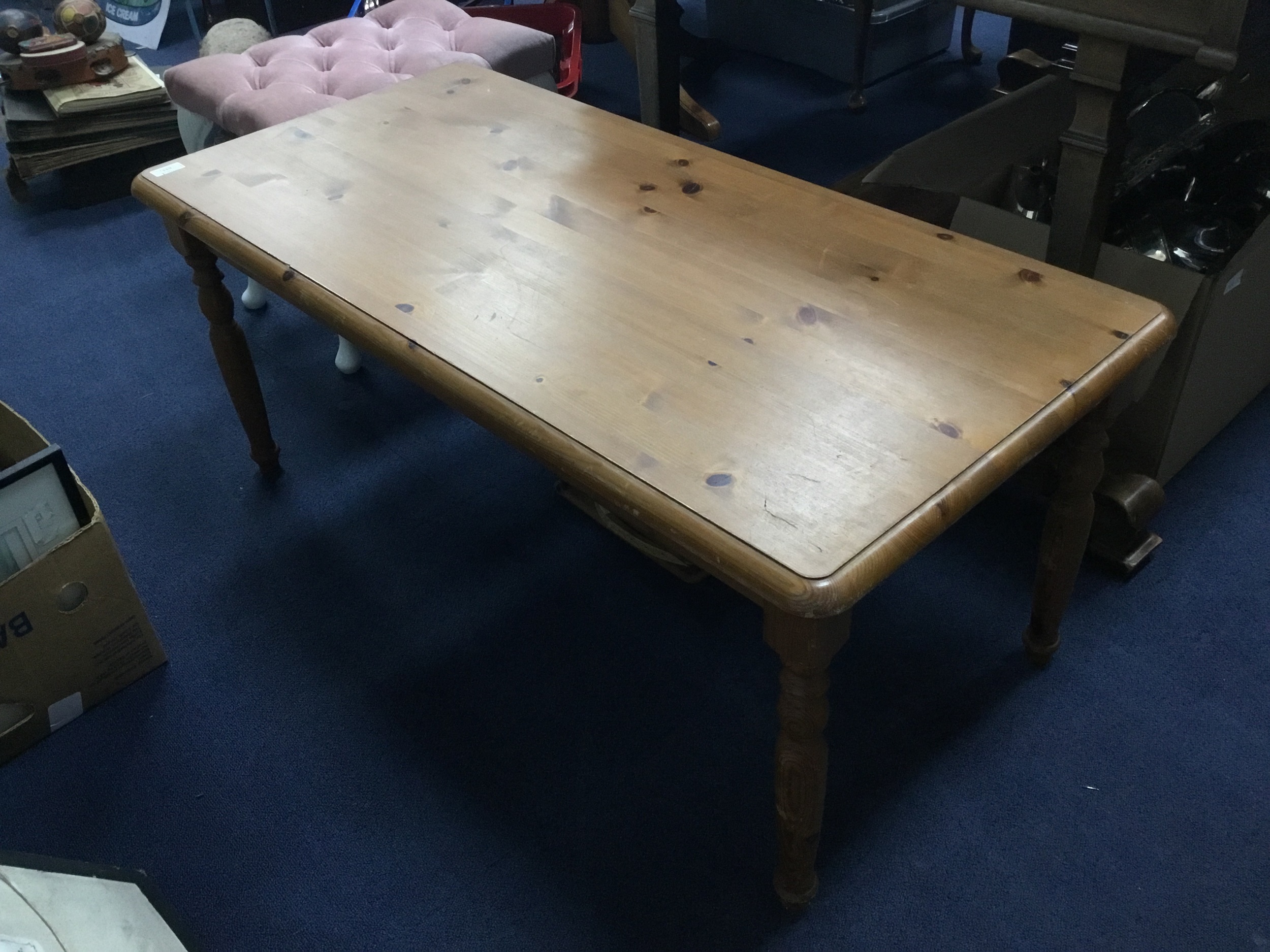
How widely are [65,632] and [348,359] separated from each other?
0.71 m

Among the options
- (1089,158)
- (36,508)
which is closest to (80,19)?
(36,508)

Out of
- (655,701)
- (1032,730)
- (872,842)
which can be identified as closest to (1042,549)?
(1032,730)

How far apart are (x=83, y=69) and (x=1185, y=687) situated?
2417 mm

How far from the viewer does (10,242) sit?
2246 mm

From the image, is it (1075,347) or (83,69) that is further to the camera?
(83,69)

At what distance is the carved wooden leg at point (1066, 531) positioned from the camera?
976mm

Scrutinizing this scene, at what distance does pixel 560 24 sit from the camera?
8.00 feet

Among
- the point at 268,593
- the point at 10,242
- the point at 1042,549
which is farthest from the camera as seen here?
the point at 10,242

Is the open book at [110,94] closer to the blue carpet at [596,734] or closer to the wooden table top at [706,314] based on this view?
the blue carpet at [596,734]

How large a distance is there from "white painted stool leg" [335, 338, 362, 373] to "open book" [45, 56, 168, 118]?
913 mm

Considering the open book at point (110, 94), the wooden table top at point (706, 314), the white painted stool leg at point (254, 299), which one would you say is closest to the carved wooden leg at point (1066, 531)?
the wooden table top at point (706, 314)

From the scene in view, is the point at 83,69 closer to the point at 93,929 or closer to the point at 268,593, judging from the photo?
the point at 268,593

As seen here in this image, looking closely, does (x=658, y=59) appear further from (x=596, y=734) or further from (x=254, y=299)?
(x=596, y=734)

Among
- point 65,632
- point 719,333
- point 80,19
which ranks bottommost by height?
point 65,632
